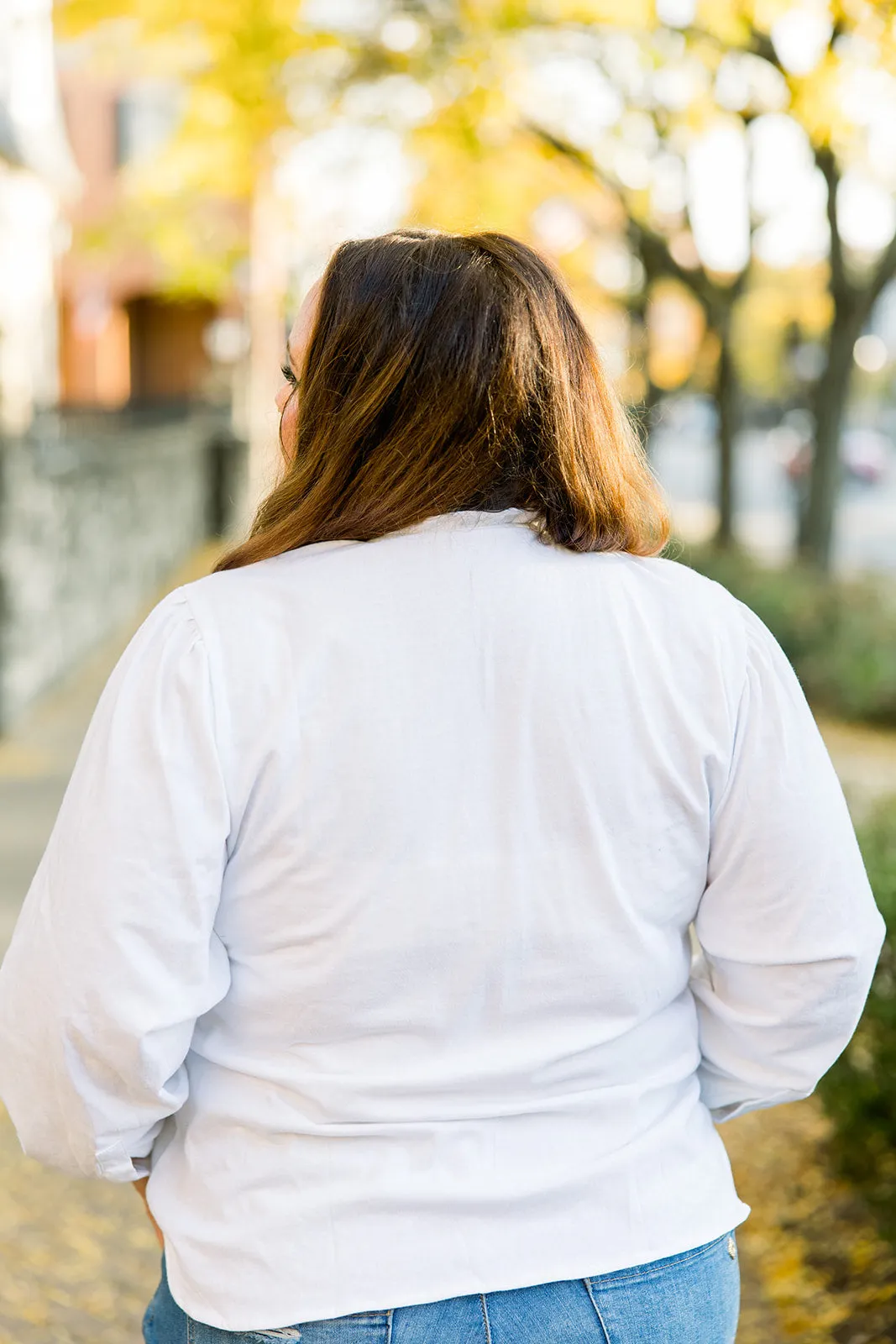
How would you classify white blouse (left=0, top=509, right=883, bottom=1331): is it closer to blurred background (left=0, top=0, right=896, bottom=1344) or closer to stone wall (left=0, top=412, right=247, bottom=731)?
blurred background (left=0, top=0, right=896, bottom=1344)

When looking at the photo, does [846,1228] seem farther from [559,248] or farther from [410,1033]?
[559,248]

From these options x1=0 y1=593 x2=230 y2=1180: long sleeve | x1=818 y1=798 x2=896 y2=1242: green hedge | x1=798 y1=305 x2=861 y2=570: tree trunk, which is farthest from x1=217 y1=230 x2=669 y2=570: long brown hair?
x1=798 y1=305 x2=861 y2=570: tree trunk

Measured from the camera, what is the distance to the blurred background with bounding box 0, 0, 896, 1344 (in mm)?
3385

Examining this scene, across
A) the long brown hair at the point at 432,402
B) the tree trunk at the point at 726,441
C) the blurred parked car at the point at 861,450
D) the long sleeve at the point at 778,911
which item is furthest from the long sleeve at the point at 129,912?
the blurred parked car at the point at 861,450

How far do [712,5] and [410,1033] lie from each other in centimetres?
649

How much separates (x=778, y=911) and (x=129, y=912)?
649mm

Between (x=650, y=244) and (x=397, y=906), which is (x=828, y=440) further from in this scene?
(x=397, y=906)

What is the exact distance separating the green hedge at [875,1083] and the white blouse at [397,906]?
1.76m

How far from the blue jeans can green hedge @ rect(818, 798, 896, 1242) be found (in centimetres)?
173

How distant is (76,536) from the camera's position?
1059cm

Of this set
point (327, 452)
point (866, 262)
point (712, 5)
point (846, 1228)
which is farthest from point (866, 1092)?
point (866, 262)

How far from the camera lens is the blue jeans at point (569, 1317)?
1.32m

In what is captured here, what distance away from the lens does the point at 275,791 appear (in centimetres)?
132

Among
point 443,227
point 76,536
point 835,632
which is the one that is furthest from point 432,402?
point 835,632
